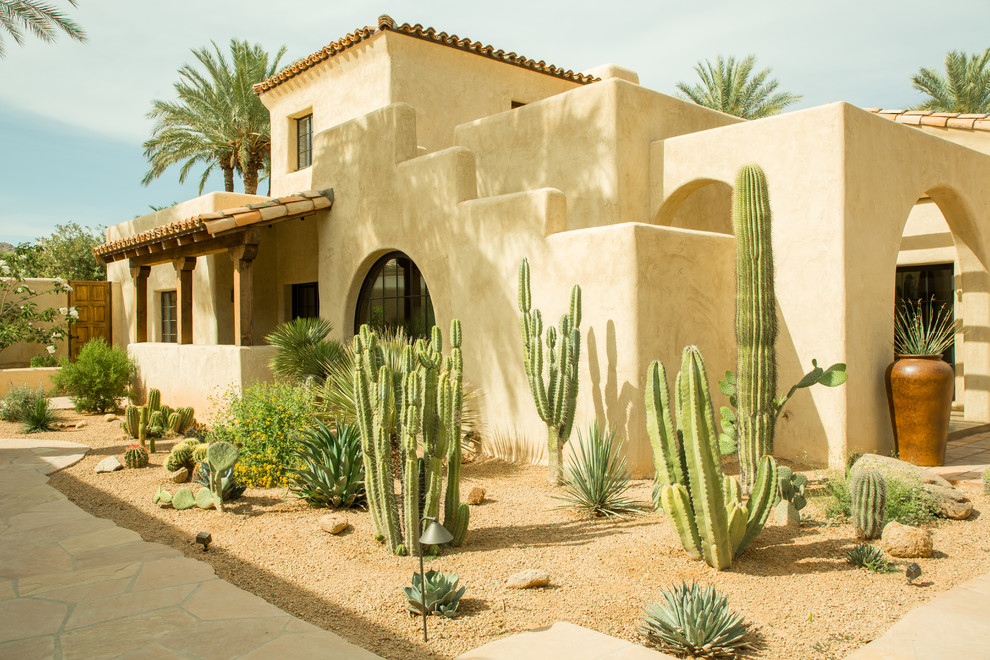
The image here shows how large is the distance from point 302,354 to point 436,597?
6818 millimetres

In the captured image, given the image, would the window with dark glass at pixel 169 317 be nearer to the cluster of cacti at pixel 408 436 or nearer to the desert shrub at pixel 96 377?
the desert shrub at pixel 96 377

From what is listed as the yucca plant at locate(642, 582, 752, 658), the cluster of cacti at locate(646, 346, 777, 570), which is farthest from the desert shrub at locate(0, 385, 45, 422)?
the yucca plant at locate(642, 582, 752, 658)

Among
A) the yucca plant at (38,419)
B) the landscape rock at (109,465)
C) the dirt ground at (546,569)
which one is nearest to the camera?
the dirt ground at (546,569)

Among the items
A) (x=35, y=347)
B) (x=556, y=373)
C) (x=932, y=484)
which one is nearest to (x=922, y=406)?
(x=932, y=484)

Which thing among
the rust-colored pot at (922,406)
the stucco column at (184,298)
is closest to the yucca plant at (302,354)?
the stucco column at (184,298)

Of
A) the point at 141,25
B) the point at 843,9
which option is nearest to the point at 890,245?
the point at 843,9

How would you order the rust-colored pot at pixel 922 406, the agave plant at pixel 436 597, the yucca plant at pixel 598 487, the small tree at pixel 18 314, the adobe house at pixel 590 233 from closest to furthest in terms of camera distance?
the agave plant at pixel 436 597, the yucca plant at pixel 598 487, the adobe house at pixel 590 233, the rust-colored pot at pixel 922 406, the small tree at pixel 18 314

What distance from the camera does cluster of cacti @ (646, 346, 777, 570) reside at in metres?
4.83

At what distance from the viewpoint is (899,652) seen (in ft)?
12.1

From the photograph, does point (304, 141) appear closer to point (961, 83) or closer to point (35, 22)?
point (35, 22)

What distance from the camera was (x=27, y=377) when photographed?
16.4m

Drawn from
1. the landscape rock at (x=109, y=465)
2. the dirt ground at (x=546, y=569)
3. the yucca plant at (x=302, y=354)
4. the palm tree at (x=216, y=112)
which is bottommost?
the dirt ground at (x=546, y=569)

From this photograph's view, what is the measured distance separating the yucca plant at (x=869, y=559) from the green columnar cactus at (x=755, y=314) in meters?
1.43

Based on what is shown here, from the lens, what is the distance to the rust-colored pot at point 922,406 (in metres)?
8.16
